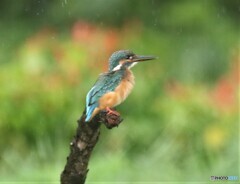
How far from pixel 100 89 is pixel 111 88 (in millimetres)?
38

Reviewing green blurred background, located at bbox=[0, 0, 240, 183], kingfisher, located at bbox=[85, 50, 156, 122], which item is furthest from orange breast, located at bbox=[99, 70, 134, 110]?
green blurred background, located at bbox=[0, 0, 240, 183]

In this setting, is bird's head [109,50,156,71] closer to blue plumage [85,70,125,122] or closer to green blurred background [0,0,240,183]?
blue plumage [85,70,125,122]

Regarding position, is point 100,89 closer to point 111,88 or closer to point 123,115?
point 111,88

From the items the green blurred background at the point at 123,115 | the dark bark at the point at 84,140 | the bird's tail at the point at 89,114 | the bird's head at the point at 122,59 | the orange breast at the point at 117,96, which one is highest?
the green blurred background at the point at 123,115

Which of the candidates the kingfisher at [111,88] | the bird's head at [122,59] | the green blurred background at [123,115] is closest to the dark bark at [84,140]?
the kingfisher at [111,88]

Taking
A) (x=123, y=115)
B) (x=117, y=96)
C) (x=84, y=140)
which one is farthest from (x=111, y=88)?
(x=123, y=115)

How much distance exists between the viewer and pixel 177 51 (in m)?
7.02

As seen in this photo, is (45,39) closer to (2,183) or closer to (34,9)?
Answer: (2,183)

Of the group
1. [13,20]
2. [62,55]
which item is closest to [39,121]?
[62,55]

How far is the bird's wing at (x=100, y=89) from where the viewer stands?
7.31 feet

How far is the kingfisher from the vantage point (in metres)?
2.25

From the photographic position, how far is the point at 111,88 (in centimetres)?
229

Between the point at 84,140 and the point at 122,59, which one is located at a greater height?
the point at 122,59

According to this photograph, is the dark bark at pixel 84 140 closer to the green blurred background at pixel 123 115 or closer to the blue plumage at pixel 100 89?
the blue plumage at pixel 100 89
